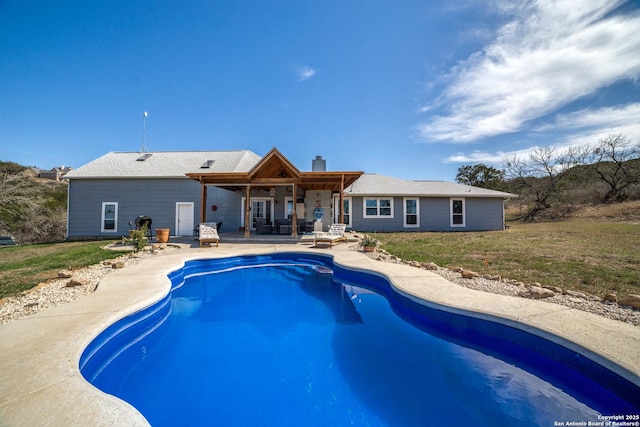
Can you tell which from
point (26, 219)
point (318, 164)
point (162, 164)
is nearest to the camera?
point (162, 164)

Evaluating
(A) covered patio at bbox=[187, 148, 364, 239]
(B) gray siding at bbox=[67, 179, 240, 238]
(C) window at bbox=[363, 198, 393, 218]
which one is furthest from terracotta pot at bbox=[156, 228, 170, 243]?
(C) window at bbox=[363, 198, 393, 218]

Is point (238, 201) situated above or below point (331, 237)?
above

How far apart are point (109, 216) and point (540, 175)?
3719 cm

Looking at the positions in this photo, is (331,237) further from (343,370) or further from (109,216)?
(109,216)

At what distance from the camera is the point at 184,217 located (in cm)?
1599

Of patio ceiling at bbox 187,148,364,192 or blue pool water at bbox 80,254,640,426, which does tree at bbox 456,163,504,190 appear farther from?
blue pool water at bbox 80,254,640,426

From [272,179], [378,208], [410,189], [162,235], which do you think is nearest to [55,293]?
[162,235]

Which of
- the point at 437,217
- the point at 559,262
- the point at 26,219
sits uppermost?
the point at 437,217

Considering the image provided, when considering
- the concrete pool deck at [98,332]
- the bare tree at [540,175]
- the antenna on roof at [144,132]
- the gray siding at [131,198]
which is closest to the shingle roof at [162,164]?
the gray siding at [131,198]

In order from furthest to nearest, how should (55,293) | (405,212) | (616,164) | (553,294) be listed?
(616,164) → (405,212) → (55,293) → (553,294)

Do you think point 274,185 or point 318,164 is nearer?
point 274,185

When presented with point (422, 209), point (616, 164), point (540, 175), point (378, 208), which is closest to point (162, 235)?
point (378, 208)

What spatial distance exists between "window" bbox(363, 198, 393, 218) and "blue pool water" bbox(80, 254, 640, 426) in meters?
12.9

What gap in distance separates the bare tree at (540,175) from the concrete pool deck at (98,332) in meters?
26.6
